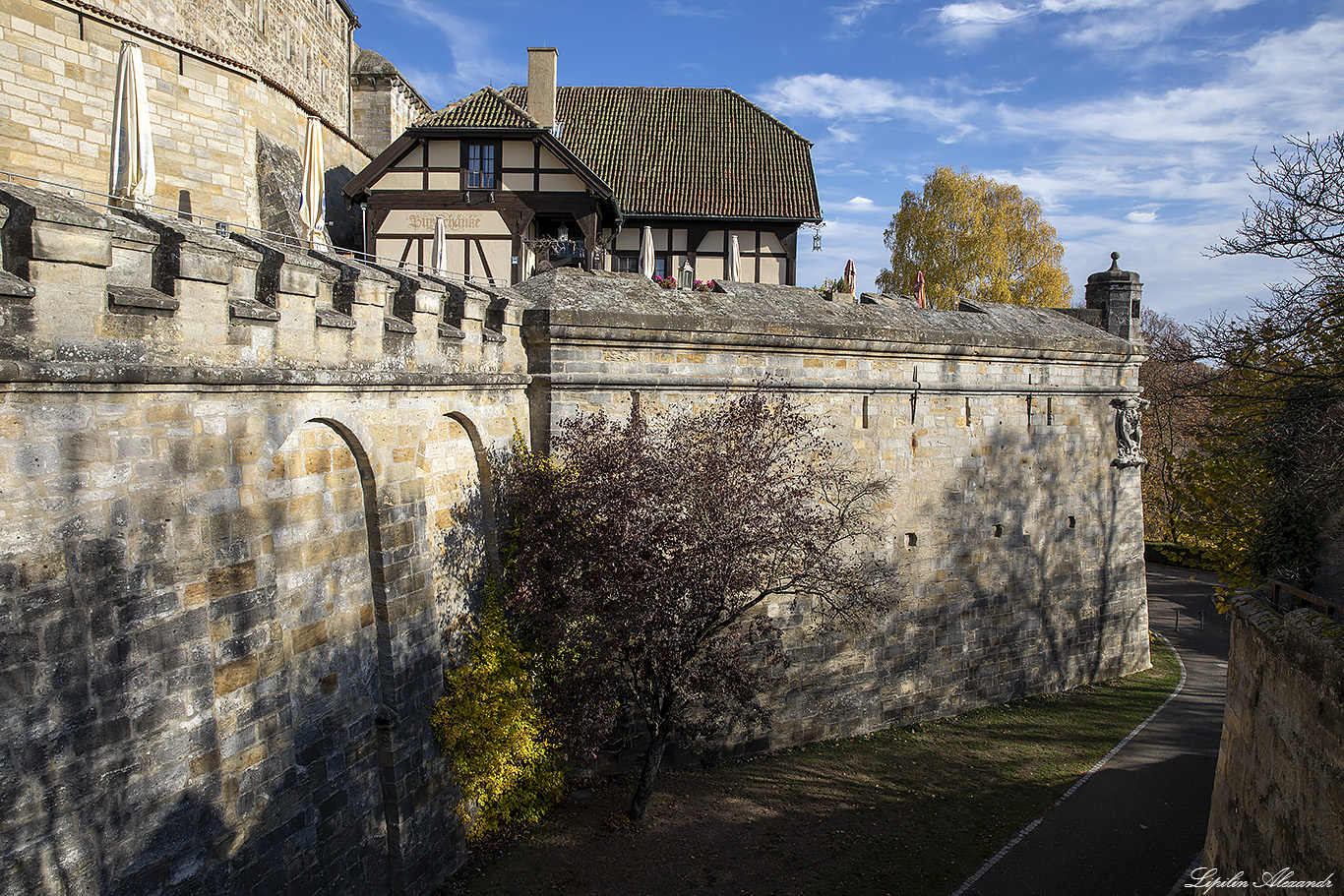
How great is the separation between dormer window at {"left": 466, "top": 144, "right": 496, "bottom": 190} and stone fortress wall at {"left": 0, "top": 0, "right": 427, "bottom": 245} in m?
3.48

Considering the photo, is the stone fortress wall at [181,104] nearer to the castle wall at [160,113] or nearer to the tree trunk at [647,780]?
the castle wall at [160,113]

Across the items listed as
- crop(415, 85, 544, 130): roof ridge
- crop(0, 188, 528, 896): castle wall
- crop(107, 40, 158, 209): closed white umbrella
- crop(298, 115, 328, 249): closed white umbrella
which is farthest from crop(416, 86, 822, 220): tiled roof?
crop(0, 188, 528, 896): castle wall

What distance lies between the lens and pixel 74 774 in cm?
534

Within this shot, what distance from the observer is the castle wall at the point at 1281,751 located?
6.80m

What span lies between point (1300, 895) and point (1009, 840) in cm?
421

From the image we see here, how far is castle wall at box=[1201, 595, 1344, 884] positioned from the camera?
6.80m

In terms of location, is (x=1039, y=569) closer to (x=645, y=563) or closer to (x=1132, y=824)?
(x=1132, y=824)

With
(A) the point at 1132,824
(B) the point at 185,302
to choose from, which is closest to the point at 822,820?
(A) the point at 1132,824

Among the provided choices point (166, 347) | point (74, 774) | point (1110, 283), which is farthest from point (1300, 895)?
point (1110, 283)

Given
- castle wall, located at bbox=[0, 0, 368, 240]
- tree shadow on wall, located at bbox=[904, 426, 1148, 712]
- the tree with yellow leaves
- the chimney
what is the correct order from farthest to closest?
the tree with yellow leaves < the chimney < tree shadow on wall, located at bbox=[904, 426, 1148, 712] < castle wall, located at bbox=[0, 0, 368, 240]

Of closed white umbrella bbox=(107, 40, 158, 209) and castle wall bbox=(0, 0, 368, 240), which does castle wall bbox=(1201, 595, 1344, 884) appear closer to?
closed white umbrella bbox=(107, 40, 158, 209)

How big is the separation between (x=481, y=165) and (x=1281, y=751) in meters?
16.8

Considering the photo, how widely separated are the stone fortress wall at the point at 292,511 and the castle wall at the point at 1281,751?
5.09 meters

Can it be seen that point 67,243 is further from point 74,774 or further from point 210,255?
point 74,774
